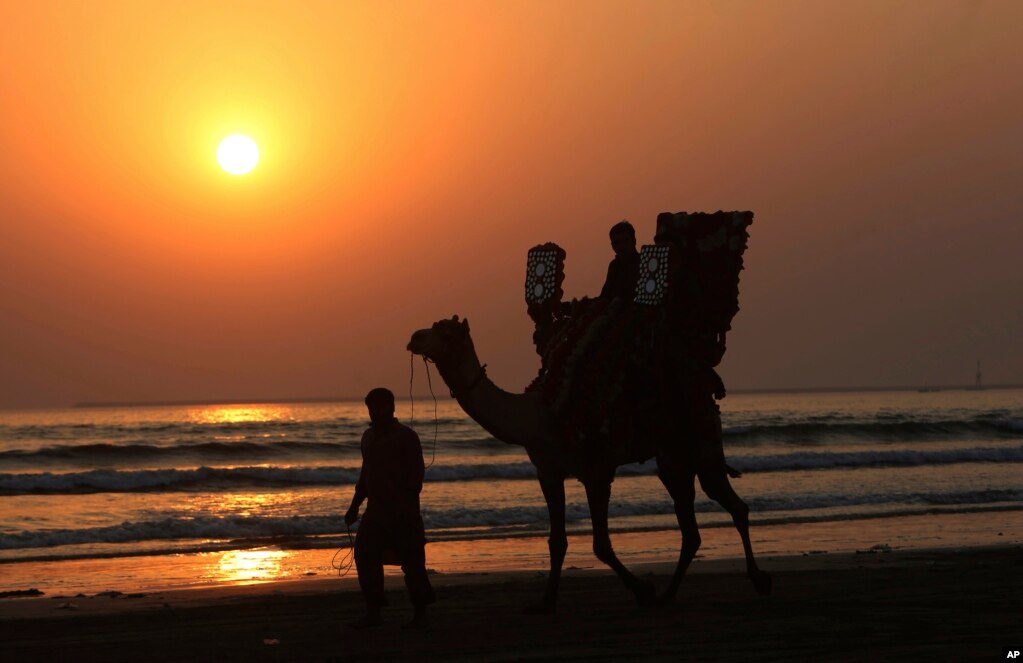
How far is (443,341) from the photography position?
35.3 feet

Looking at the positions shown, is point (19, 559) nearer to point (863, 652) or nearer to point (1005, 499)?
point (863, 652)

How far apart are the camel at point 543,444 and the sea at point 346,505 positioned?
610 centimetres

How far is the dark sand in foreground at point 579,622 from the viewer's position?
9547 mm

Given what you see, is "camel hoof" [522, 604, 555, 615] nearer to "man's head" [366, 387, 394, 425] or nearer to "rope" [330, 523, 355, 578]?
"man's head" [366, 387, 394, 425]

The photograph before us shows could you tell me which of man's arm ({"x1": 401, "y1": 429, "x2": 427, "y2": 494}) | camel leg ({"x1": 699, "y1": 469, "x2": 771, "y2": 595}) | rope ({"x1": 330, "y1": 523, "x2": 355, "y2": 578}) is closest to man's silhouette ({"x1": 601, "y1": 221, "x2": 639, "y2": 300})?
camel leg ({"x1": 699, "y1": 469, "x2": 771, "y2": 595})

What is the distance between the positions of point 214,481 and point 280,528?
46.2 ft

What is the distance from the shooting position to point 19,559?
20125 millimetres

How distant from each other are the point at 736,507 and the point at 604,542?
5.49 feet

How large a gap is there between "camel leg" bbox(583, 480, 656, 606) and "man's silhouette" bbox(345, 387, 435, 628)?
156cm

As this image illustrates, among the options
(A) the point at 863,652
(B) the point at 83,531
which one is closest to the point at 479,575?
(A) the point at 863,652

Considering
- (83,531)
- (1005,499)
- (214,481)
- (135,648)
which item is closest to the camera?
(135,648)

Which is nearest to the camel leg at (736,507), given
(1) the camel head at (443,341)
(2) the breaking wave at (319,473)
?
(1) the camel head at (443,341)

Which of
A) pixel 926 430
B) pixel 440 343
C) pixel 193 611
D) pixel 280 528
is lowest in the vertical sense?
pixel 926 430

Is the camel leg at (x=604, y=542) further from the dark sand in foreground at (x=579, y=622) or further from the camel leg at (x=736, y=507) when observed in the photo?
the camel leg at (x=736, y=507)
